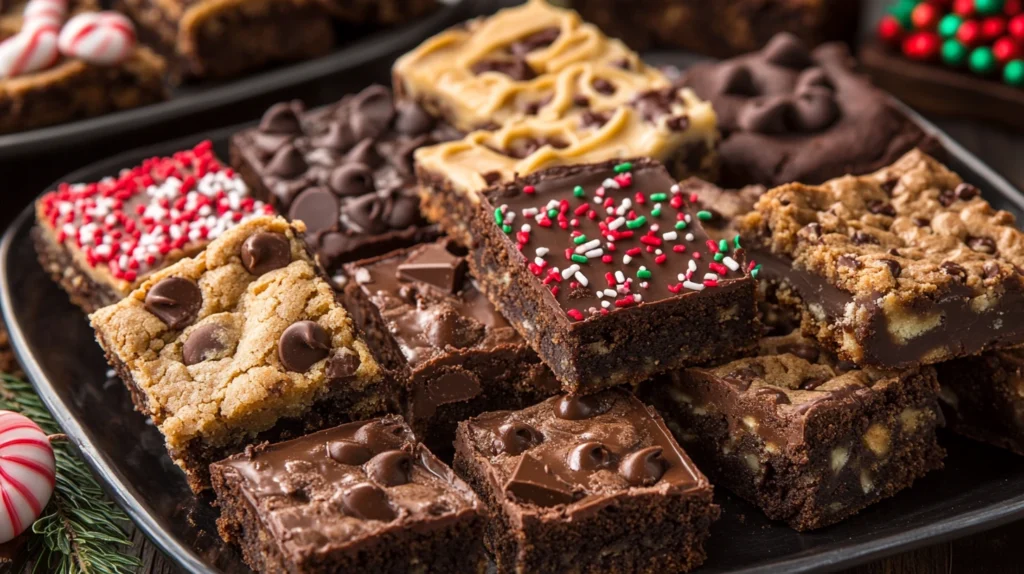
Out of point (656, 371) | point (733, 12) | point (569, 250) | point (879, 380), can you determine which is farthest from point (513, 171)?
point (733, 12)

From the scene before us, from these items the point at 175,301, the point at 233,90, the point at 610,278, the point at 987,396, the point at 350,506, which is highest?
the point at 610,278

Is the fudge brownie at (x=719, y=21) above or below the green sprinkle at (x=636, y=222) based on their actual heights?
below

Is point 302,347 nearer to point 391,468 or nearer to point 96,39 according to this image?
point 391,468

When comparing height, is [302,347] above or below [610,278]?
below

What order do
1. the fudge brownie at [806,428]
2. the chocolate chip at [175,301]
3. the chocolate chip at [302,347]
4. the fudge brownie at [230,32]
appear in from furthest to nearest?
the fudge brownie at [230,32], the chocolate chip at [175,301], the chocolate chip at [302,347], the fudge brownie at [806,428]

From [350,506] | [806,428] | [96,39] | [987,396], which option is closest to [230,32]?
[96,39]

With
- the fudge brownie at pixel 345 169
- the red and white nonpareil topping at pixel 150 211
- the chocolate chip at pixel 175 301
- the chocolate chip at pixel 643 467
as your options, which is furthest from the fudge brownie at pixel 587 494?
the red and white nonpareil topping at pixel 150 211

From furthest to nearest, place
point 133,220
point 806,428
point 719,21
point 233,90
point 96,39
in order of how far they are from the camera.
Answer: point 719,21 → point 233,90 → point 96,39 → point 133,220 → point 806,428

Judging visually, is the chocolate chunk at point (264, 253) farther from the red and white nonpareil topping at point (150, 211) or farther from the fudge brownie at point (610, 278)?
the fudge brownie at point (610, 278)

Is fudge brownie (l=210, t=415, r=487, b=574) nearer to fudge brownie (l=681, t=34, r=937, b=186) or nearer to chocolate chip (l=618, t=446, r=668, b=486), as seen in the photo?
chocolate chip (l=618, t=446, r=668, b=486)
